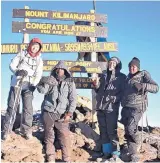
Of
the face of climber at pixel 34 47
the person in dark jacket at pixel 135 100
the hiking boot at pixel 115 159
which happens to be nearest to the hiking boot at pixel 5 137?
the face of climber at pixel 34 47

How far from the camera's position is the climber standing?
8.50 meters

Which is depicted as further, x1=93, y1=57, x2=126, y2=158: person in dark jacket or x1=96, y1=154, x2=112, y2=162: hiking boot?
x1=93, y1=57, x2=126, y2=158: person in dark jacket

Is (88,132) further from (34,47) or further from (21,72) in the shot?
(34,47)

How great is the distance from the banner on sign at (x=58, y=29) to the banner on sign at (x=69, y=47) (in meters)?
0.38

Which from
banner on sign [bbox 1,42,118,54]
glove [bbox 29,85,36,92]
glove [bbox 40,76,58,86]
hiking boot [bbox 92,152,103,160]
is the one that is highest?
banner on sign [bbox 1,42,118,54]

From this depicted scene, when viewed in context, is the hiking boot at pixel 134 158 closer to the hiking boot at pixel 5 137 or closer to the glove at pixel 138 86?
the glove at pixel 138 86

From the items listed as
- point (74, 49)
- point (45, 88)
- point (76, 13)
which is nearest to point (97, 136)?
point (45, 88)

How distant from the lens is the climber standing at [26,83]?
335 inches

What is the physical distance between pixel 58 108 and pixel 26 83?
3.68 feet

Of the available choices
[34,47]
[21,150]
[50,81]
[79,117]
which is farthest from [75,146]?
[34,47]

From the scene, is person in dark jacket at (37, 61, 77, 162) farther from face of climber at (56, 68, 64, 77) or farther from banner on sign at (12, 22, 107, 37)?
banner on sign at (12, 22, 107, 37)

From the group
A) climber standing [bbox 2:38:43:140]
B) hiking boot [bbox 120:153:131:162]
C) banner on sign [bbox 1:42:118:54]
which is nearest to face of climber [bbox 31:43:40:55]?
climber standing [bbox 2:38:43:140]

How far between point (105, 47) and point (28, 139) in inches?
191

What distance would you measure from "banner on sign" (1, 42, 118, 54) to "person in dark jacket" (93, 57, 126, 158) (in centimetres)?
289
